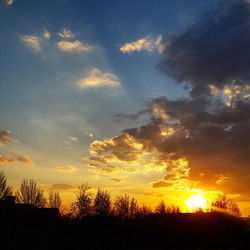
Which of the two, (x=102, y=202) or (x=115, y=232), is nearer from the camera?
(x=115, y=232)

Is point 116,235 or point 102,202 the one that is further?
point 102,202

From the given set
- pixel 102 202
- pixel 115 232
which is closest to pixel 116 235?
pixel 115 232

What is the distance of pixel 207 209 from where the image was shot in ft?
186

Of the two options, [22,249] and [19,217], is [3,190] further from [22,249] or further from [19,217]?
[22,249]

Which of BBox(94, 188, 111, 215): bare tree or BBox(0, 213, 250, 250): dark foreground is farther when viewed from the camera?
BBox(94, 188, 111, 215): bare tree

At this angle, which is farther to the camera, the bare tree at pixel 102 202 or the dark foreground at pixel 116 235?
the bare tree at pixel 102 202

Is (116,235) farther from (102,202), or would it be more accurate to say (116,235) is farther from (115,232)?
(102,202)

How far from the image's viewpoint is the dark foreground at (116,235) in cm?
2112

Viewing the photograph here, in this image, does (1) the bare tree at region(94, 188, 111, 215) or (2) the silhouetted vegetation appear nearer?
(2) the silhouetted vegetation

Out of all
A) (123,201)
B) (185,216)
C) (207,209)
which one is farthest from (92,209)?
(207,209)

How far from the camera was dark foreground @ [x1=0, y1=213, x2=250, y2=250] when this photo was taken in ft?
69.3

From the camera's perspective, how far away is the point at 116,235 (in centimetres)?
2412

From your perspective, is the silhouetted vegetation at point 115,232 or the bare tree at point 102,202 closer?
the silhouetted vegetation at point 115,232

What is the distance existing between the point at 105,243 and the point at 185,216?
25.9 meters
